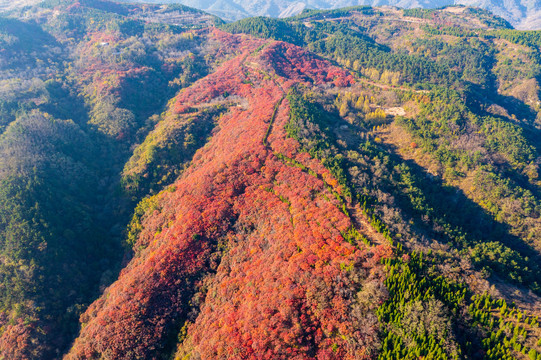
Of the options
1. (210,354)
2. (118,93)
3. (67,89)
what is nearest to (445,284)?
(210,354)

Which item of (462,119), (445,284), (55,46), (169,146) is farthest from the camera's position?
(55,46)

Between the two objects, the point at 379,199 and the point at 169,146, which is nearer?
the point at 379,199

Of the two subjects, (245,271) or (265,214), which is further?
(265,214)

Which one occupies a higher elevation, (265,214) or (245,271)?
(265,214)

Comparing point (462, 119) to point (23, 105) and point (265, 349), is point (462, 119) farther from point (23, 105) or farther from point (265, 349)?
point (23, 105)
